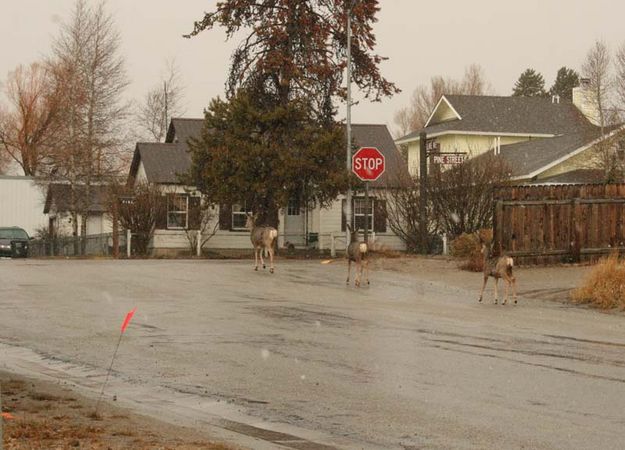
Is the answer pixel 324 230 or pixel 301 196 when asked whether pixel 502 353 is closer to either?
pixel 301 196

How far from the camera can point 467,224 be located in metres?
38.6

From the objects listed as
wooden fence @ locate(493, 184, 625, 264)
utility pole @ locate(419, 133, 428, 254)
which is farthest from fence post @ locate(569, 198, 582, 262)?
utility pole @ locate(419, 133, 428, 254)

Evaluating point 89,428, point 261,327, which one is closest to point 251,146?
point 261,327

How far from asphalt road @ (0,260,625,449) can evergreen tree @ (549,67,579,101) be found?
105 m

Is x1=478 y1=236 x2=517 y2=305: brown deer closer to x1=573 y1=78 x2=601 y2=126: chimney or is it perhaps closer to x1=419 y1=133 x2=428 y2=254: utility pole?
x1=419 y1=133 x2=428 y2=254: utility pole

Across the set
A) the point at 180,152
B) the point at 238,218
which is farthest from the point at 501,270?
the point at 180,152

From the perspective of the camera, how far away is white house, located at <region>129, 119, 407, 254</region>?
49.7 metres

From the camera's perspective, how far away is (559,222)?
29.6 m

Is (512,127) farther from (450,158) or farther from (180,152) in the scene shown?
(450,158)

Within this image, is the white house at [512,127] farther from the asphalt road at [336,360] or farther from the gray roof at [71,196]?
the asphalt road at [336,360]

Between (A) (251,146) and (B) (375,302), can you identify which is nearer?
(B) (375,302)

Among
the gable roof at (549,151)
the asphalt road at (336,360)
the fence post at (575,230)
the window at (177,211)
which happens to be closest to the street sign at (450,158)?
the fence post at (575,230)

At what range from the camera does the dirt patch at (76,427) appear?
8031 mm

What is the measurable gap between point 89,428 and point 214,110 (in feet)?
117
